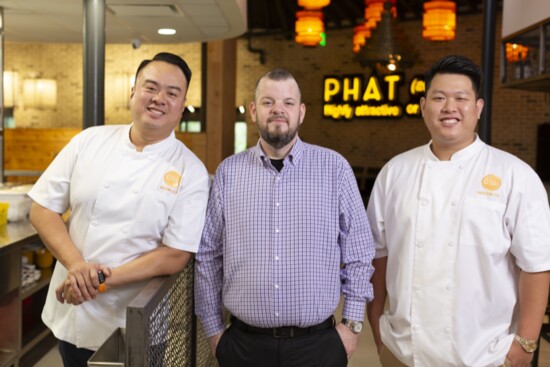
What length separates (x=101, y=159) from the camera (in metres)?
2.05

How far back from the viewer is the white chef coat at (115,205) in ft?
6.51

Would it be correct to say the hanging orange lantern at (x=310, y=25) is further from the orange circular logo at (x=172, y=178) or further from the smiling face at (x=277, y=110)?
the orange circular logo at (x=172, y=178)

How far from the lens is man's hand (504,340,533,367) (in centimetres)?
195

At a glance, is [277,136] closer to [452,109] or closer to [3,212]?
[452,109]

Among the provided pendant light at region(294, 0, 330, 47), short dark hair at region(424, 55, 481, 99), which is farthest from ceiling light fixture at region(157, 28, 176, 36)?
short dark hair at region(424, 55, 481, 99)

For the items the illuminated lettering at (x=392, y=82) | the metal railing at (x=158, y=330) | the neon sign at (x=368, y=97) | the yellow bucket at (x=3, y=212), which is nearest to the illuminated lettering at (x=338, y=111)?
the neon sign at (x=368, y=97)

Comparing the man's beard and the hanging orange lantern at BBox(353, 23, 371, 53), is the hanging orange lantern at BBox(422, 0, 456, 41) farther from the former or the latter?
the man's beard

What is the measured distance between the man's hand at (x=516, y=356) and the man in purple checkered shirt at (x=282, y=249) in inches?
19.1

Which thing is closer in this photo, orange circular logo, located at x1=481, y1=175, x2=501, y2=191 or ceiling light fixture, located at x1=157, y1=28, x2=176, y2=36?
orange circular logo, located at x1=481, y1=175, x2=501, y2=191

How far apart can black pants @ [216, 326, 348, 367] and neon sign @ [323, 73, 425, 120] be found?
30.8 ft

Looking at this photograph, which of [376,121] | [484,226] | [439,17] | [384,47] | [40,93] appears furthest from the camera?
[376,121]

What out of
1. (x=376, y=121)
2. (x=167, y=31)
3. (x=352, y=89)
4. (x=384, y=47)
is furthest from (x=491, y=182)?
(x=352, y=89)

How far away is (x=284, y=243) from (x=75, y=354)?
800 mm

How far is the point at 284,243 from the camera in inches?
79.3
